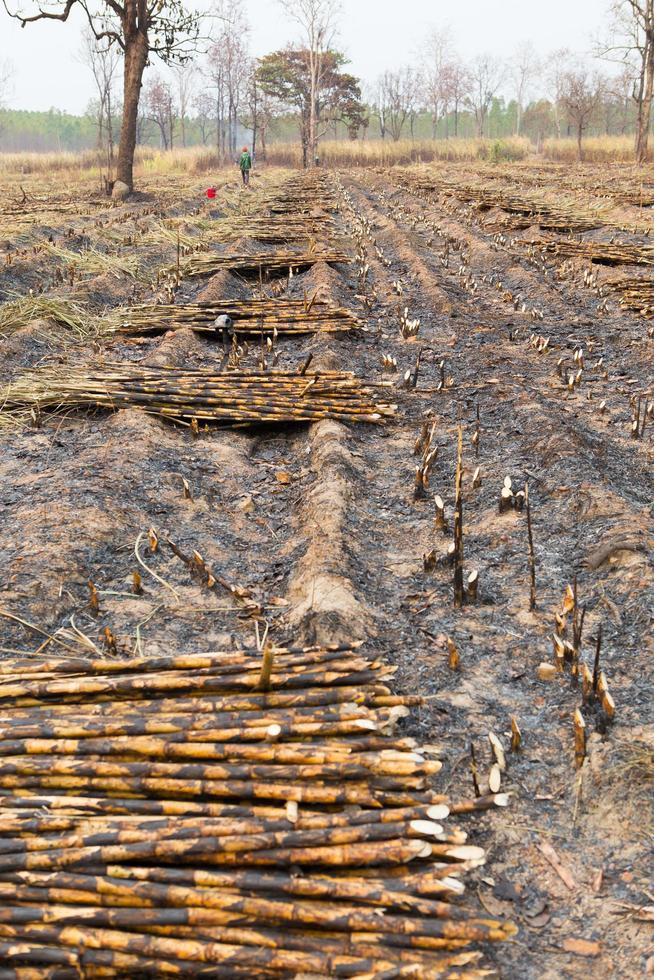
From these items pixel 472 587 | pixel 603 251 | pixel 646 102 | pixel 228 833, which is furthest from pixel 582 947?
pixel 646 102

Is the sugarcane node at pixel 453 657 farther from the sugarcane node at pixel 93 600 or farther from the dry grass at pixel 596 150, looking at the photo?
the dry grass at pixel 596 150

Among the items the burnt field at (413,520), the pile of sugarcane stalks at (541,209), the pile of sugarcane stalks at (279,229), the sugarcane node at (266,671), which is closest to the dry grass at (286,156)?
the pile of sugarcane stalks at (279,229)

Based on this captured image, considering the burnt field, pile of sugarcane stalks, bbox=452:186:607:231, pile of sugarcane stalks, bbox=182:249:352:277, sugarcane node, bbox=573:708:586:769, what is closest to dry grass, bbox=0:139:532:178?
pile of sugarcane stalks, bbox=452:186:607:231

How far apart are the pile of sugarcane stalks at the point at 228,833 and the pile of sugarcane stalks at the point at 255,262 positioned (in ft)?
28.3

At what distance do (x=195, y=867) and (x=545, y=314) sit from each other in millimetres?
7695

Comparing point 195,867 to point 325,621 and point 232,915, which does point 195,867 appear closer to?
point 232,915

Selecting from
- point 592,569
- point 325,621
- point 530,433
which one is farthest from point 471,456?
point 325,621

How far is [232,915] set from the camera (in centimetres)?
198

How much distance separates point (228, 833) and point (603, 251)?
35.6ft

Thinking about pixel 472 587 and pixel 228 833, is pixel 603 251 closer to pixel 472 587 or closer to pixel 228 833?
pixel 472 587

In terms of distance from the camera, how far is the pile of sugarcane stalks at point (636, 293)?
8361mm

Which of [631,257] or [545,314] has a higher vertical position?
[631,257]

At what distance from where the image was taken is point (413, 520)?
4543mm

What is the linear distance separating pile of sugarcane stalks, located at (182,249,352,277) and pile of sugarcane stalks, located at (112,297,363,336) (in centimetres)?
228
